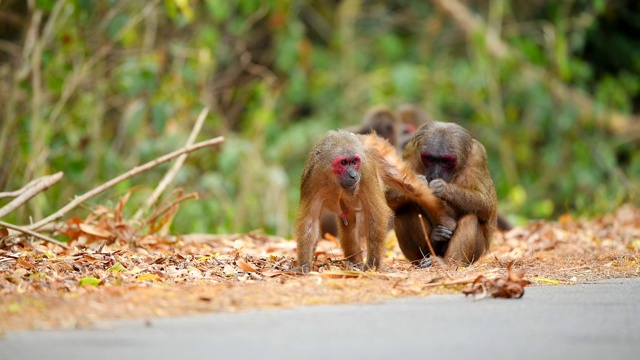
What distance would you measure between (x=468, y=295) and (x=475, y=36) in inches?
436

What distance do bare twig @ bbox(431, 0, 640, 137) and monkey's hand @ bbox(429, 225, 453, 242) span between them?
951 cm

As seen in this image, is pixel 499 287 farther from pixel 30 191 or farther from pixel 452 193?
pixel 30 191

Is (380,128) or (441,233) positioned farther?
(380,128)

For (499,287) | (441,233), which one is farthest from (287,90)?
(499,287)

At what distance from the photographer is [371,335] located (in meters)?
3.92

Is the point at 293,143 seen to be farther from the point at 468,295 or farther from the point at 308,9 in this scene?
the point at 468,295

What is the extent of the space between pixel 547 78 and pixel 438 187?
407 inches

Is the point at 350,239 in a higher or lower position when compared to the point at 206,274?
higher

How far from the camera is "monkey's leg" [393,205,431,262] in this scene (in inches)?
310

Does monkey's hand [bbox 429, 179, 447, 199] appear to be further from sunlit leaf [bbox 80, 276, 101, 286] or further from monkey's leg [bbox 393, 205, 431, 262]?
sunlit leaf [bbox 80, 276, 101, 286]

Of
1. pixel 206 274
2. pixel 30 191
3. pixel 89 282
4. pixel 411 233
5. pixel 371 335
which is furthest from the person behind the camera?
pixel 411 233

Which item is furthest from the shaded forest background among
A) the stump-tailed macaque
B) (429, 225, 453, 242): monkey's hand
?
(429, 225, 453, 242): monkey's hand

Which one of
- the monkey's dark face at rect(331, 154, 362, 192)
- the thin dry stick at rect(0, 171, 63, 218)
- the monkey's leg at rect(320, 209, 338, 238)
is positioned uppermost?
the monkey's dark face at rect(331, 154, 362, 192)

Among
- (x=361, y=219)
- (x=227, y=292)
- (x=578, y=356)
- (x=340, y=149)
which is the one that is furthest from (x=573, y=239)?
(x=578, y=356)
